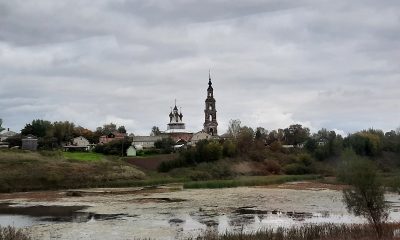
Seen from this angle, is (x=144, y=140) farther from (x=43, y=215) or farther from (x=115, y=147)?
(x=43, y=215)

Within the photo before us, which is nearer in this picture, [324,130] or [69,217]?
[69,217]

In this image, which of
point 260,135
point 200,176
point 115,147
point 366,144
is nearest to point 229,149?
point 200,176

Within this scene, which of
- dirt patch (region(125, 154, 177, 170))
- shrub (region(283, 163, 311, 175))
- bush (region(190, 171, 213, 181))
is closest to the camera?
bush (region(190, 171, 213, 181))

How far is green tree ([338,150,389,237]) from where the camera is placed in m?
23.4

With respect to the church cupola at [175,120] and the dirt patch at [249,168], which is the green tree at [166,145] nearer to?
the dirt patch at [249,168]

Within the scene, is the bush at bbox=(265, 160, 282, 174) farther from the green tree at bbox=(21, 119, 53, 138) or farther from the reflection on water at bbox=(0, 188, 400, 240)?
the green tree at bbox=(21, 119, 53, 138)

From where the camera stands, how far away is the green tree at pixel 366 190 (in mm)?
23438

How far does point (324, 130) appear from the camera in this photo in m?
161

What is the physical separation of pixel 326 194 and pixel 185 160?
41.1 m

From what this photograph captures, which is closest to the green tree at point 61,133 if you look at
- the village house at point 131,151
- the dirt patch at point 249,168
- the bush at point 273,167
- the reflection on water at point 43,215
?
the village house at point 131,151

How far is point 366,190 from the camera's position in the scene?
2355 centimetres

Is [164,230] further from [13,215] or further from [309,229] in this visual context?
[13,215]

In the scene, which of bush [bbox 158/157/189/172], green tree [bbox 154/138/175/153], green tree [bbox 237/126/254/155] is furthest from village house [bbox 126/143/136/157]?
green tree [bbox 237/126/254/155]

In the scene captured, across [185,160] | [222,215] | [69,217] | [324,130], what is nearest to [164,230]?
[222,215]
